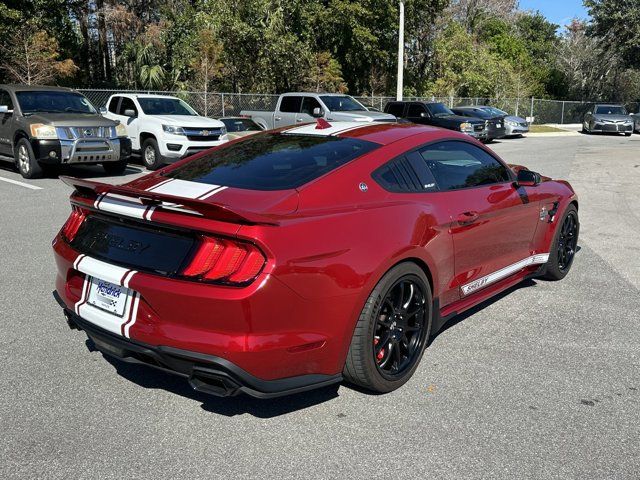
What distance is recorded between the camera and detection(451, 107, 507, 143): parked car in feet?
79.9

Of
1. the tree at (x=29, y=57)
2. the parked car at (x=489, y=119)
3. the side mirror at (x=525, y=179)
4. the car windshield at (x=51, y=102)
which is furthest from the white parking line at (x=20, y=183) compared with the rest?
the parked car at (x=489, y=119)

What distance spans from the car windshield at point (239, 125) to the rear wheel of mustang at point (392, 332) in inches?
542

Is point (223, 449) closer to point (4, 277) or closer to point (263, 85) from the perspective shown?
point (4, 277)

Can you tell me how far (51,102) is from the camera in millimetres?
12609

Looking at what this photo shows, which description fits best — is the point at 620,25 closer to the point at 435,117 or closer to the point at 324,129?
the point at 435,117

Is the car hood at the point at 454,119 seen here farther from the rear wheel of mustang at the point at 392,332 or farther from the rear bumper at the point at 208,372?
the rear bumper at the point at 208,372

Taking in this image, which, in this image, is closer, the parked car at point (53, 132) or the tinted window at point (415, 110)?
the parked car at point (53, 132)

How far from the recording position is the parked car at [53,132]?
1156 centimetres

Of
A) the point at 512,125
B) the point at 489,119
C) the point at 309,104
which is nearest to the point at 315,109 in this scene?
the point at 309,104

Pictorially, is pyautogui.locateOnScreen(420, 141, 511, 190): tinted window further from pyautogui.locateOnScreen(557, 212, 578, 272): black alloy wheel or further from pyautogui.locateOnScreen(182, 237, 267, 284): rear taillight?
pyautogui.locateOnScreen(182, 237, 267, 284): rear taillight

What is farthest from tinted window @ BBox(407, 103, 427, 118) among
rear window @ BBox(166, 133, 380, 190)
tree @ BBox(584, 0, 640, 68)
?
tree @ BBox(584, 0, 640, 68)

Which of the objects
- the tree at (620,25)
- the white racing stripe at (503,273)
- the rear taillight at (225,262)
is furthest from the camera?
the tree at (620,25)

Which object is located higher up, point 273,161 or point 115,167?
point 273,161

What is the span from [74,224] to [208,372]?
145 cm
